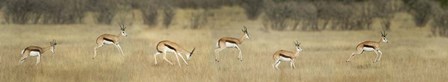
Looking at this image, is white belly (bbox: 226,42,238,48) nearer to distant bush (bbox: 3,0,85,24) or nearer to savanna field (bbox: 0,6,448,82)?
savanna field (bbox: 0,6,448,82)

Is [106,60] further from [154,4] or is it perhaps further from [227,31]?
[154,4]

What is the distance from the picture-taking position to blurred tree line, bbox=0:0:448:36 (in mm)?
28516

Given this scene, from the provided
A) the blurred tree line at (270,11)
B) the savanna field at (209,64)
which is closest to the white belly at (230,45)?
the savanna field at (209,64)

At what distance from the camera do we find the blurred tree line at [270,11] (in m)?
28.5

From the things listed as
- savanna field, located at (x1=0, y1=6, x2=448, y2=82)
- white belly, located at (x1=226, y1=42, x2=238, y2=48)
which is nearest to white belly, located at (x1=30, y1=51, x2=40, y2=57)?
savanna field, located at (x1=0, y1=6, x2=448, y2=82)

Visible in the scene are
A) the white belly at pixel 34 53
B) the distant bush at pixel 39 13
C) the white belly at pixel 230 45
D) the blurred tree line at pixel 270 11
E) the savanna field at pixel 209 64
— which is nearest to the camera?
the savanna field at pixel 209 64

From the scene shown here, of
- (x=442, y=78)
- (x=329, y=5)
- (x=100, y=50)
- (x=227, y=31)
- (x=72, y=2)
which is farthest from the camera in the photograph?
(x=329, y=5)

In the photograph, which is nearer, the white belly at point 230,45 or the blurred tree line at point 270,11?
the white belly at point 230,45

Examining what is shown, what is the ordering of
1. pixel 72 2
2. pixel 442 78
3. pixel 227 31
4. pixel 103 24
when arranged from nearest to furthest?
pixel 442 78, pixel 227 31, pixel 103 24, pixel 72 2

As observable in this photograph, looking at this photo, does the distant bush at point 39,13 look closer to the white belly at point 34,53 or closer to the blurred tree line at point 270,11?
the blurred tree line at point 270,11

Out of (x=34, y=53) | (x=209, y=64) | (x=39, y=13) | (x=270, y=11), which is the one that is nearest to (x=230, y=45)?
(x=209, y=64)

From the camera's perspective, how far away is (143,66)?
16031 mm

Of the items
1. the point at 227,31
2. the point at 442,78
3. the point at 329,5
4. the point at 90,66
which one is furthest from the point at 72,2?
the point at 442,78

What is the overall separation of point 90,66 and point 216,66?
2356mm
